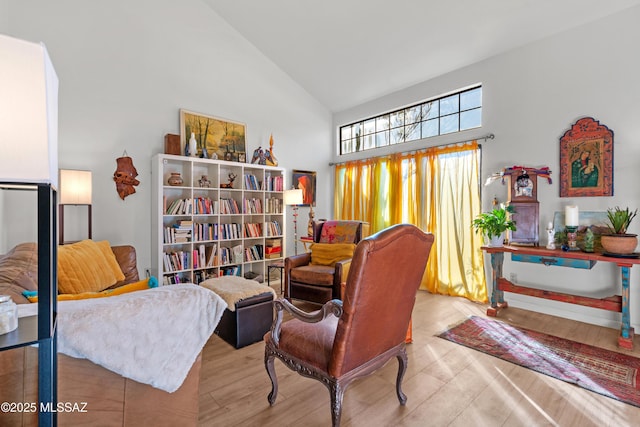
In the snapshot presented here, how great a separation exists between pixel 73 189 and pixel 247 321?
2.20 meters

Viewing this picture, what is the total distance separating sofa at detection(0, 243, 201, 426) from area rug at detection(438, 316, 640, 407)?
2361 millimetres

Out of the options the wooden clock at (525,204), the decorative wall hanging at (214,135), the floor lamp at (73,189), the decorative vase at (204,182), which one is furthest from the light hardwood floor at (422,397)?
the decorative wall hanging at (214,135)

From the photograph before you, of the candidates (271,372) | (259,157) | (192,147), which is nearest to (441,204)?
(259,157)

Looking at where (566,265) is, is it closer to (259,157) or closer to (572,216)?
(572,216)

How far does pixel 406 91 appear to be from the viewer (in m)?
4.73

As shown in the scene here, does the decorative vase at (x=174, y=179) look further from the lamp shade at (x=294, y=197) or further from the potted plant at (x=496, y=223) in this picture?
the potted plant at (x=496, y=223)

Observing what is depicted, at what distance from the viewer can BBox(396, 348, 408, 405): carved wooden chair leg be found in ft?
5.96

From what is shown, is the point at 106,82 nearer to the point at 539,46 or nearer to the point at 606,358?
the point at 539,46

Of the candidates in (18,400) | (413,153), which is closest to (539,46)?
(413,153)

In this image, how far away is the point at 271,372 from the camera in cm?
181

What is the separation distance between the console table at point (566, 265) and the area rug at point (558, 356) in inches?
12.3

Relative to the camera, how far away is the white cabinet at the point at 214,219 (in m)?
3.77

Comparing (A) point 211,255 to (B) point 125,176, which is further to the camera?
(A) point 211,255

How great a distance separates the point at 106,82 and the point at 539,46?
5.08 meters
